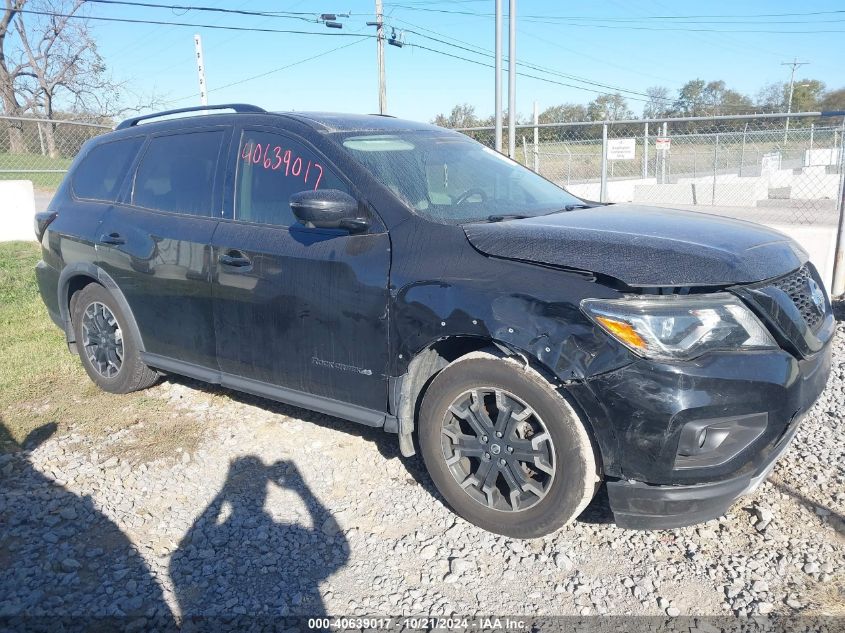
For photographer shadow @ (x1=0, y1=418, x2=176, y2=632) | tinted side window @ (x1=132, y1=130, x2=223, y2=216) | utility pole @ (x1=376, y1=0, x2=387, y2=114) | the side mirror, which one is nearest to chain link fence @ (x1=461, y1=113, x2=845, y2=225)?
utility pole @ (x1=376, y1=0, x2=387, y2=114)

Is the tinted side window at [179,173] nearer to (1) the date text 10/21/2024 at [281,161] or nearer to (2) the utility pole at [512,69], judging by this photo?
(1) the date text 10/21/2024 at [281,161]

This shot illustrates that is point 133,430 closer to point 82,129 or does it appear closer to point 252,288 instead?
point 252,288

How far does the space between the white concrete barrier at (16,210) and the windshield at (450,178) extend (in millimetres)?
10390

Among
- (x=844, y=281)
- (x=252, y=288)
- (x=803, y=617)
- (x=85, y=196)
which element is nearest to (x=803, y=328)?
(x=803, y=617)

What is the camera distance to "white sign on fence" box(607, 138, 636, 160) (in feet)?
35.6

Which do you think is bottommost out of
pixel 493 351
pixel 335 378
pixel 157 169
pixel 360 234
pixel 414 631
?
pixel 414 631

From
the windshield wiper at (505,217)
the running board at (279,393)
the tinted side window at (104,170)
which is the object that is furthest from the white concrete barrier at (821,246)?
the tinted side window at (104,170)

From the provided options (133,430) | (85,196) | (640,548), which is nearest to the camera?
(640,548)

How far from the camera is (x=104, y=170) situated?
16.0 ft

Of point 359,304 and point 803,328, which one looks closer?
point 803,328

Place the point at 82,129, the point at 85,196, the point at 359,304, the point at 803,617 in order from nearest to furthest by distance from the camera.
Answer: the point at 803,617, the point at 359,304, the point at 85,196, the point at 82,129

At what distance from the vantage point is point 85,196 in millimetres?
4930

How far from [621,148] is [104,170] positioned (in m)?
8.27

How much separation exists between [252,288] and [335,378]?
699 mm
